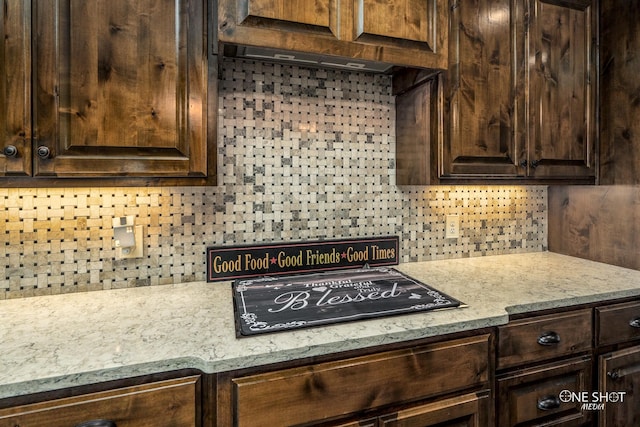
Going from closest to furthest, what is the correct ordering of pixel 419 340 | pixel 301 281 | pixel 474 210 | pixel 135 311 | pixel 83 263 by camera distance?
pixel 419 340, pixel 135 311, pixel 83 263, pixel 301 281, pixel 474 210

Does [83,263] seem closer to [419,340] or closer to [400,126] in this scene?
[419,340]

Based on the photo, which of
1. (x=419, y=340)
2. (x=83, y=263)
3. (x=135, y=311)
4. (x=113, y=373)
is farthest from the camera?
(x=83, y=263)

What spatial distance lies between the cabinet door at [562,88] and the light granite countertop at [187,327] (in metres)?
0.56

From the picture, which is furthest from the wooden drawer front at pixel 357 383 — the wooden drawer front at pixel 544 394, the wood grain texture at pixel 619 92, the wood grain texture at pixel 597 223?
the wood grain texture at pixel 619 92

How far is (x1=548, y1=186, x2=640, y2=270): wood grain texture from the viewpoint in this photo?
65.5 inches

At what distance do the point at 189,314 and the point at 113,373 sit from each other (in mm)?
333

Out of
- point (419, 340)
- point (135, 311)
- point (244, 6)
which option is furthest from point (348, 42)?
point (135, 311)

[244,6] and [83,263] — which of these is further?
[83,263]

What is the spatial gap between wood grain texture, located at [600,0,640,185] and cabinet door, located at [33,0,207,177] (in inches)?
74.7

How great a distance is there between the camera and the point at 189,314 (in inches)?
44.3

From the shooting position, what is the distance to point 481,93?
1.49m

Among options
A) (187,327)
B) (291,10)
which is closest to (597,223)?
(291,10)

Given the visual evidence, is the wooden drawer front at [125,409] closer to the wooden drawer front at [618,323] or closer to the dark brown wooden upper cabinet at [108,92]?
the dark brown wooden upper cabinet at [108,92]

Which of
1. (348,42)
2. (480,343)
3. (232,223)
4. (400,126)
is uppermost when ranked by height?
(348,42)
